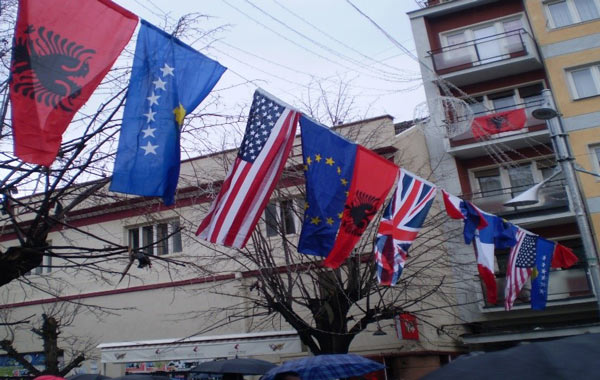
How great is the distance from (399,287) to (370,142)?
4473mm

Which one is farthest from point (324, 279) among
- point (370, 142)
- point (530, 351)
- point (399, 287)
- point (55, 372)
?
point (530, 351)

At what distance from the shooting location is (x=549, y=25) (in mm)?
20047

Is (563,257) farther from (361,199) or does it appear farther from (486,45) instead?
(486,45)

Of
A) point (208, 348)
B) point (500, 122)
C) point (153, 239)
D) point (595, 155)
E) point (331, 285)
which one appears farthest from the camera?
point (153, 239)

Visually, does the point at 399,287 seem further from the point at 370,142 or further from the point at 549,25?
the point at 549,25

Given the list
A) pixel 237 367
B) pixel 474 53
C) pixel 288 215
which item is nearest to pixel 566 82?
pixel 474 53

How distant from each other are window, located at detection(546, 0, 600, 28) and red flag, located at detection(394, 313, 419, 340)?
12.4m

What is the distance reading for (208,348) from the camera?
1476 cm

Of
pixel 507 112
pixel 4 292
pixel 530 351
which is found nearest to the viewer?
pixel 530 351

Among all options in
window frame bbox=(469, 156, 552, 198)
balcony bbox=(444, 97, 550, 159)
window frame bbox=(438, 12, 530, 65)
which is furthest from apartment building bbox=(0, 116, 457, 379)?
window frame bbox=(438, 12, 530, 65)

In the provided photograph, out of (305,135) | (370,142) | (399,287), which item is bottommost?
(399,287)

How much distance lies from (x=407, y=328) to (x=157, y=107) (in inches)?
454

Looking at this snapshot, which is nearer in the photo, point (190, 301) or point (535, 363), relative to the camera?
point (535, 363)

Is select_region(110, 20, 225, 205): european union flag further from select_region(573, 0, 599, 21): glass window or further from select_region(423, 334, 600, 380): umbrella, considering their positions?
select_region(573, 0, 599, 21): glass window
